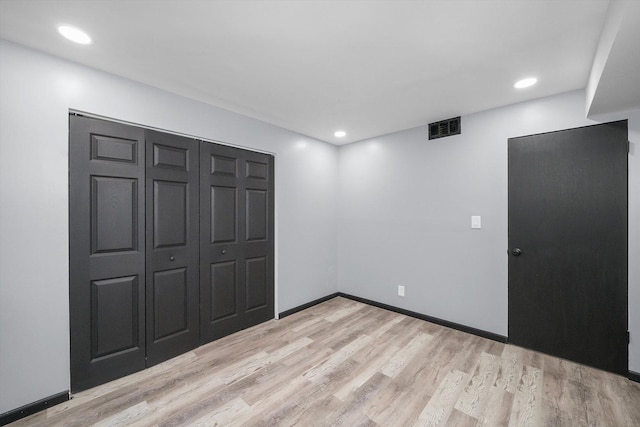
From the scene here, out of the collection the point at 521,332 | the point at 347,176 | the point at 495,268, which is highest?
the point at 347,176

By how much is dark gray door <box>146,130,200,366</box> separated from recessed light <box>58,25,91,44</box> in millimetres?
718

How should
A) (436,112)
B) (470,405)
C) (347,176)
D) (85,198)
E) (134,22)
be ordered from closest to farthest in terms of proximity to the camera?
1. (134,22)
2. (470,405)
3. (85,198)
4. (436,112)
5. (347,176)

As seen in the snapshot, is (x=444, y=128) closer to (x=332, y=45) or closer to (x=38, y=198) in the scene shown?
(x=332, y=45)

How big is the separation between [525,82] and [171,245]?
344 cm

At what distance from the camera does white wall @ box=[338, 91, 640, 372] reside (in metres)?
2.45

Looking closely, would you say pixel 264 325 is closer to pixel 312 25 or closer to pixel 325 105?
pixel 325 105

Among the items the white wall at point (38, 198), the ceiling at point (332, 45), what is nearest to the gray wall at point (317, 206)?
the white wall at point (38, 198)

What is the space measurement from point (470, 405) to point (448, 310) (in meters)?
1.36

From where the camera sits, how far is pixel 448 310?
10.1 ft

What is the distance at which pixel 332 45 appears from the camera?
1722 millimetres

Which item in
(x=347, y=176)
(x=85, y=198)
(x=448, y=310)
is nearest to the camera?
(x=85, y=198)

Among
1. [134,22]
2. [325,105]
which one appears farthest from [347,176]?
[134,22]

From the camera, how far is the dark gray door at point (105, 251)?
6.32 feet

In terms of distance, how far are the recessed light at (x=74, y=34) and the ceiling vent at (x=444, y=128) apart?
3.25 meters
